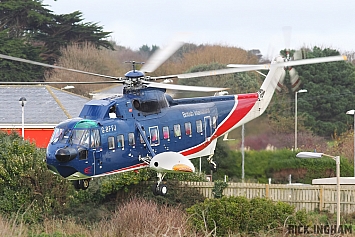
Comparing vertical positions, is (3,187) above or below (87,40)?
below

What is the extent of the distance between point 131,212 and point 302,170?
21711 mm

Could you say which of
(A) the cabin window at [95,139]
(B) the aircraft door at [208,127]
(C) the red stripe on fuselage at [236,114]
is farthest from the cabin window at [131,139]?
(B) the aircraft door at [208,127]

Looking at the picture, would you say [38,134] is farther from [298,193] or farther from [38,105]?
[298,193]

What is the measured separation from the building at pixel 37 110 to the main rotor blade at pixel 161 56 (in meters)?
23.6

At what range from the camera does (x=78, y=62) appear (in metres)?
81.9

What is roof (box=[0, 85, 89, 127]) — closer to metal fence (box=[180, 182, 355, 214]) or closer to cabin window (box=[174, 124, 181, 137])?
metal fence (box=[180, 182, 355, 214])

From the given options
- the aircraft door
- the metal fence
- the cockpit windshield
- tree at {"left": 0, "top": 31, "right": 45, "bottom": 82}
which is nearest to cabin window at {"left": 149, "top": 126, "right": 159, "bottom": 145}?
the cockpit windshield

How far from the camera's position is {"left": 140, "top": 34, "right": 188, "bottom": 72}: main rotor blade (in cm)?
2981

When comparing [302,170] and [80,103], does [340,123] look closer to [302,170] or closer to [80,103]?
[302,170]

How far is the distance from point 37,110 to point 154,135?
27.9m

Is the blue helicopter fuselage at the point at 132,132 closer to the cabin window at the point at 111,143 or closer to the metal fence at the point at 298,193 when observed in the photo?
the cabin window at the point at 111,143

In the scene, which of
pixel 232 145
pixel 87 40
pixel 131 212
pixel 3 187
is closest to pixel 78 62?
pixel 87 40

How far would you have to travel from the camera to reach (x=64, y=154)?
2683 cm

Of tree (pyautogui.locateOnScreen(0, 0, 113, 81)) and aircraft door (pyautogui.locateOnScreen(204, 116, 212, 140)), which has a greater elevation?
tree (pyautogui.locateOnScreen(0, 0, 113, 81))
